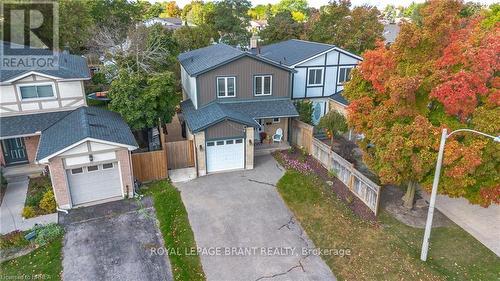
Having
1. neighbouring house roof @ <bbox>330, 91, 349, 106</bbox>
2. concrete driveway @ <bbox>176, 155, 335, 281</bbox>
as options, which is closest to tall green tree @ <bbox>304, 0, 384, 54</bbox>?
neighbouring house roof @ <bbox>330, 91, 349, 106</bbox>

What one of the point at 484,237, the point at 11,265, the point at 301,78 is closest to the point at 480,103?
the point at 484,237

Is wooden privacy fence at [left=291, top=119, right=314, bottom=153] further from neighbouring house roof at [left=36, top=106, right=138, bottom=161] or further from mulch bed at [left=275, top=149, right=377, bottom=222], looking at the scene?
neighbouring house roof at [left=36, top=106, right=138, bottom=161]

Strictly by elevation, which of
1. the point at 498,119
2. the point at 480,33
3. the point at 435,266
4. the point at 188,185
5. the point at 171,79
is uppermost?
the point at 480,33

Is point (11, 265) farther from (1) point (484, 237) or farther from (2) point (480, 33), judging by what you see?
(2) point (480, 33)

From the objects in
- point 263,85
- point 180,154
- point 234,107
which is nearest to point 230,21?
point 263,85

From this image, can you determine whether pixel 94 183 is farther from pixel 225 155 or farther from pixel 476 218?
pixel 476 218
